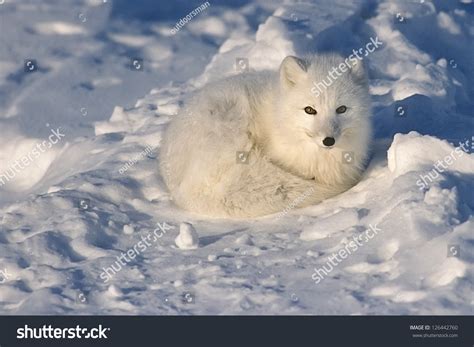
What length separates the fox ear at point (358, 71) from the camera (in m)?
4.92

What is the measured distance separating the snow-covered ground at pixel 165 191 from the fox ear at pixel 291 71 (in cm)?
70

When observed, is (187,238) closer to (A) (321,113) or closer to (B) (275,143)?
(B) (275,143)

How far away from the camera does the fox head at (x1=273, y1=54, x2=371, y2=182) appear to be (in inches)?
186

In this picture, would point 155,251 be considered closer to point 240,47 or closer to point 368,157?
point 368,157

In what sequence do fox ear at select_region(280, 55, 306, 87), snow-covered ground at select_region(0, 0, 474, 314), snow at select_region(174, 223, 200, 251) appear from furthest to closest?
fox ear at select_region(280, 55, 306, 87)
snow at select_region(174, 223, 200, 251)
snow-covered ground at select_region(0, 0, 474, 314)

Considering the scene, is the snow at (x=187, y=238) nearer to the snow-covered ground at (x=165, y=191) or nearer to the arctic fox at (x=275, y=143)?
the snow-covered ground at (x=165, y=191)

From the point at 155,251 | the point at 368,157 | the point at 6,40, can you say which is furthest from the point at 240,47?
the point at 155,251

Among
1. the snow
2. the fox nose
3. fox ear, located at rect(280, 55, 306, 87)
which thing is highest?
fox ear, located at rect(280, 55, 306, 87)

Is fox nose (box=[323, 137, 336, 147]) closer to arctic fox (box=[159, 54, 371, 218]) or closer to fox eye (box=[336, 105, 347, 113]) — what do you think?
arctic fox (box=[159, 54, 371, 218])

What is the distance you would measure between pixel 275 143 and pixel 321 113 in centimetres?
47

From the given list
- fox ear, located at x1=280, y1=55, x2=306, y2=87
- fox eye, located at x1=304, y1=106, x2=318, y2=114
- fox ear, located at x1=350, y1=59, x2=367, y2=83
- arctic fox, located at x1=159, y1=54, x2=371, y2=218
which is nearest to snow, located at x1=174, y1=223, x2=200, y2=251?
arctic fox, located at x1=159, y1=54, x2=371, y2=218

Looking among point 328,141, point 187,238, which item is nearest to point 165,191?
point 187,238

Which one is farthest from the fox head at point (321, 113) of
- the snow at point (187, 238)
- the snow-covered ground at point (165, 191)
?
the snow at point (187, 238)

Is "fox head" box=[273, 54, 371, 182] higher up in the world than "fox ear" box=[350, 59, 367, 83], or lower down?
lower down
